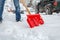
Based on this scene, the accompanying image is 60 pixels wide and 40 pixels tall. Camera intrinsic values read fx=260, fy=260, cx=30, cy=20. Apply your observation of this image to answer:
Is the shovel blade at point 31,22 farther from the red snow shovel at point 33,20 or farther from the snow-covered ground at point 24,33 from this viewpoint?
the snow-covered ground at point 24,33

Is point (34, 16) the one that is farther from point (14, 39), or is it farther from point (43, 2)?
point (43, 2)

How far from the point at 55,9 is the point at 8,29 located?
11329mm

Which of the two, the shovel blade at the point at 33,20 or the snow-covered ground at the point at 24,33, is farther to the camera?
the shovel blade at the point at 33,20

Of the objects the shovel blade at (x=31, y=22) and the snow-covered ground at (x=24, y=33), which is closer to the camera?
the snow-covered ground at (x=24, y=33)

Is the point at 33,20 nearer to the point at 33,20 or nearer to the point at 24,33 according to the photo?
the point at 33,20

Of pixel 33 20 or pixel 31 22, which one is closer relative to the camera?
pixel 31 22

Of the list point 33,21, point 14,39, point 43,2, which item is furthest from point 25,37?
point 43,2

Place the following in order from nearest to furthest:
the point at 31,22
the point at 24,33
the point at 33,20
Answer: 1. the point at 24,33
2. the point at 31,22
3. the point at 33,20

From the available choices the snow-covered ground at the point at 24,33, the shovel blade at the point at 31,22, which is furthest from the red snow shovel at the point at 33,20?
the snow-covered ground at the point at 24,33

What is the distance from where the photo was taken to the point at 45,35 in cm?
661

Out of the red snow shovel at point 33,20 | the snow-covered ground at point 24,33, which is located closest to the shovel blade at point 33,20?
the red snow shovel at point 33,20

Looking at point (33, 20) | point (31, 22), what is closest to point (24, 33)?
point (31, 22)

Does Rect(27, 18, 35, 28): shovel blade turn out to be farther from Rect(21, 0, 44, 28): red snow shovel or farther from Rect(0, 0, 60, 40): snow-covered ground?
Rect(0, 0, 60, 40): snow-covered ground

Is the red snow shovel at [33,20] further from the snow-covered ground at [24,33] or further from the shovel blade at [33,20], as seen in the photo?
the snow-covered ground at [24,33]
